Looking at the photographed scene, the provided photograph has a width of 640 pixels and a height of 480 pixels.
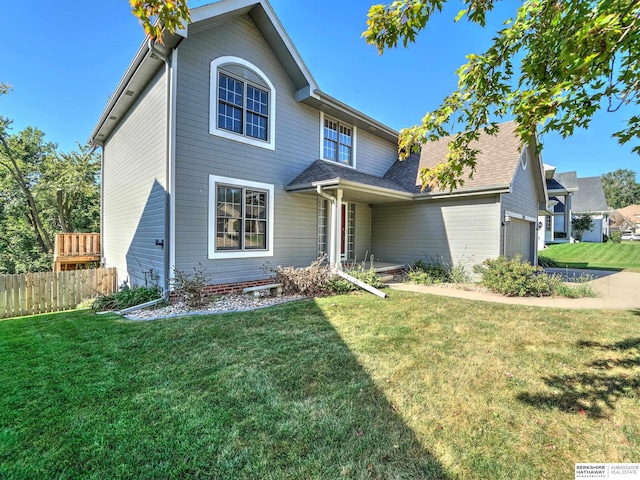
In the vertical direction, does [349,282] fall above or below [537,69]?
below

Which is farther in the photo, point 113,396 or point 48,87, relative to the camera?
point 48,87

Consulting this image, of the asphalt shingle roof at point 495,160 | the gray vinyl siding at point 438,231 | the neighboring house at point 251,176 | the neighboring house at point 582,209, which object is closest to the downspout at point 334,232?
the neighboring house at point 251,176

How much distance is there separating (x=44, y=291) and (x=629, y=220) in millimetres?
69464

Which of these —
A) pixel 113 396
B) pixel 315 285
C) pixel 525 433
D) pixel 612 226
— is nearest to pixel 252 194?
pixel 315 285

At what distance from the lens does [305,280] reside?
27.1ft

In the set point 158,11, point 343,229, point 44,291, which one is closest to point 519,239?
point 343,229

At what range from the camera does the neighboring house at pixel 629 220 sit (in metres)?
46.6

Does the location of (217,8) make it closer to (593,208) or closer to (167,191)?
(167,191)

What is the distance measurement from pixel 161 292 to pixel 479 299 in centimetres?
791

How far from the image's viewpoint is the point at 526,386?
11.0 ft

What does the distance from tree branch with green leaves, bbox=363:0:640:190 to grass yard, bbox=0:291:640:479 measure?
8.52 ft

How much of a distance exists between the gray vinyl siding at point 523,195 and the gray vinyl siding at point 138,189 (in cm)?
1044

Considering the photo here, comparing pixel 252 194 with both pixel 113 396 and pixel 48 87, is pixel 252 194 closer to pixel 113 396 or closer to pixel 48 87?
pixel 113 396

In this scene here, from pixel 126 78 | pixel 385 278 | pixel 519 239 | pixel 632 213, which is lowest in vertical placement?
pixel 385 278
